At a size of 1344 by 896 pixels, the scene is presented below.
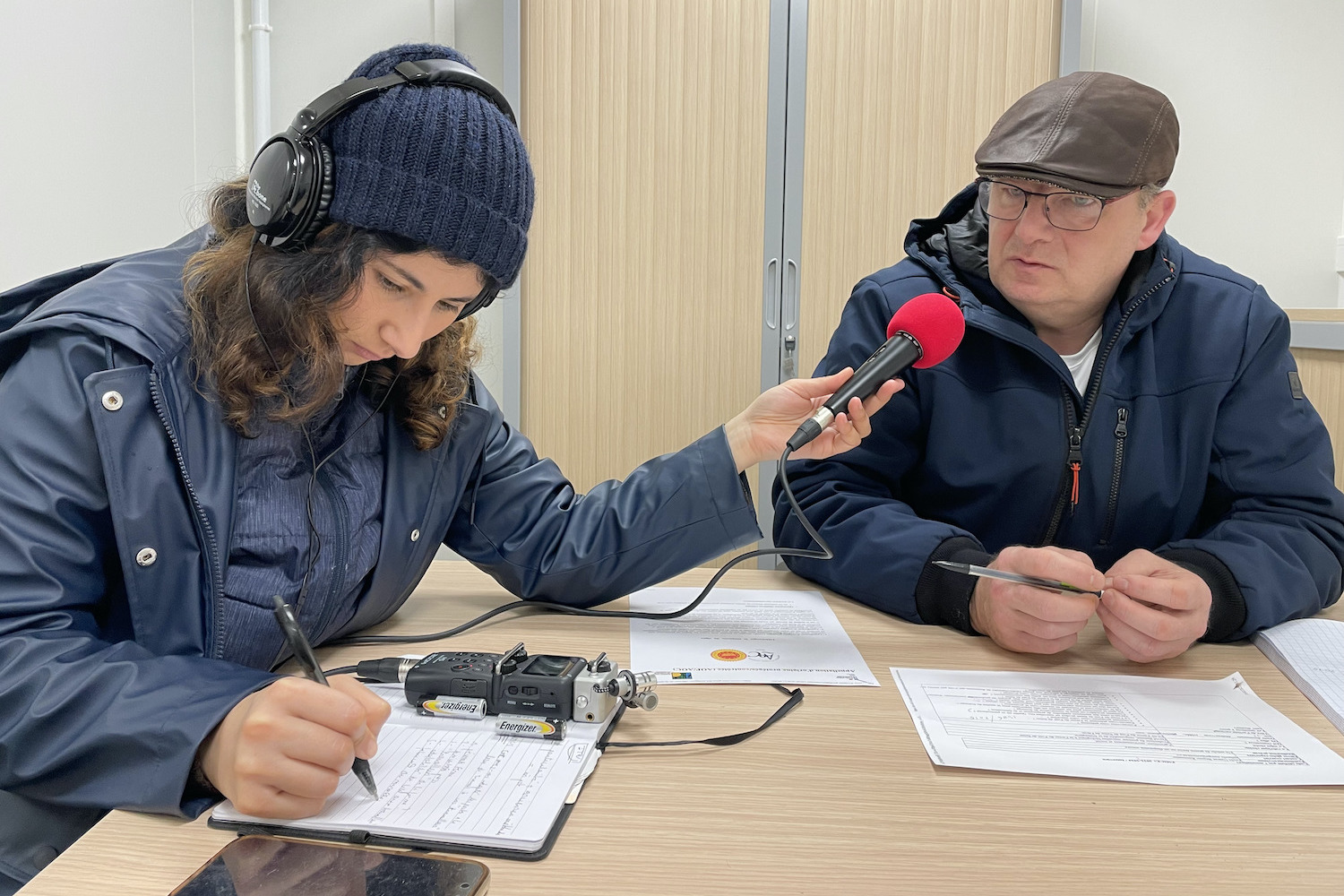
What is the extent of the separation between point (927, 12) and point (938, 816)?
2379mm

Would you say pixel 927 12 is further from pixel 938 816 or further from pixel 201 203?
pixel 938 816

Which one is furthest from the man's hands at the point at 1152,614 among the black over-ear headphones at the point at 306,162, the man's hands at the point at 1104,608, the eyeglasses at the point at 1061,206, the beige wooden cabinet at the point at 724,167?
the beige wooden cabinet at the point at 724,167

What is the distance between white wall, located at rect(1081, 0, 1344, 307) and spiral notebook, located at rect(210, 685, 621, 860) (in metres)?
2.84

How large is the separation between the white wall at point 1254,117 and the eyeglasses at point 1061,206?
192 cm

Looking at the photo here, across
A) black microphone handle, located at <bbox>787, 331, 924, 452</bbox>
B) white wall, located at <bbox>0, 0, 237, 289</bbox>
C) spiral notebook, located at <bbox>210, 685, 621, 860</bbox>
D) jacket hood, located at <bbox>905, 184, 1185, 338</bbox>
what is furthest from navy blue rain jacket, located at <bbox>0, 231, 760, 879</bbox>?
white wall, located at <bbox>0, 0, 237, 289</bbox>

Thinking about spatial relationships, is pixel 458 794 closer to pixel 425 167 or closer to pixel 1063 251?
pixel 425 167

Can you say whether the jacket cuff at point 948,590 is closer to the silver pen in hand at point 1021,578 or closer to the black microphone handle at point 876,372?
the silver pen in hand at point 1021,578

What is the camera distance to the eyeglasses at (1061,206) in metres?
1.29

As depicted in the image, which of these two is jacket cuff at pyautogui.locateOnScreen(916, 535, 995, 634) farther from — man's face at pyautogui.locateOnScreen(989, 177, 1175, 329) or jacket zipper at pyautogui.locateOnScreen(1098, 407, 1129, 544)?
man's face at pyautogui.locateOnScreen(989, 177, 1175, 329)

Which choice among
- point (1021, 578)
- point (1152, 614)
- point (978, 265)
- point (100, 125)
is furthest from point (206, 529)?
point (100, 125)

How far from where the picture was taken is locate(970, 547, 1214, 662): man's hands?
104cm

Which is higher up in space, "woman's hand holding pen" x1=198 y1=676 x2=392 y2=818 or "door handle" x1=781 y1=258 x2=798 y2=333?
"door handle" x1=781 y1=258 x2=798 y2=333

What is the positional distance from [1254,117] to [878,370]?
2.47 m

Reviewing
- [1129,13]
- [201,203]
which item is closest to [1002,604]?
[201,203]
